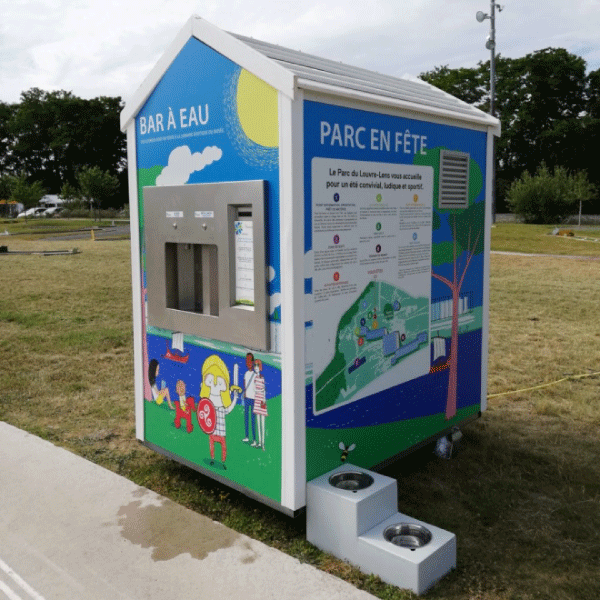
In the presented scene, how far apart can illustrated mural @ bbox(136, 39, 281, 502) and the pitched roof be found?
0.06 m

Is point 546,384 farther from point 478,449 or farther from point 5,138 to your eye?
point 5,138

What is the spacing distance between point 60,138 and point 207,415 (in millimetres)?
69432

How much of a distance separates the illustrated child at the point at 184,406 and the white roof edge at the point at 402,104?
1.83 meters

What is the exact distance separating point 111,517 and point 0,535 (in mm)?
554

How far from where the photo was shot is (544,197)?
3628cm

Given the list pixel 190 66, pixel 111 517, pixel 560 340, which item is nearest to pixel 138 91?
pixel 190 66

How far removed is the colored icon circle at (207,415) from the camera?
3791mm

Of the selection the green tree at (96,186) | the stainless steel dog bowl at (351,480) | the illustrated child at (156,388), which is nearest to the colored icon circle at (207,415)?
the illustrated child at (156,388)

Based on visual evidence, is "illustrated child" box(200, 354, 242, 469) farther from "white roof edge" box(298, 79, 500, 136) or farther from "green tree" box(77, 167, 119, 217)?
"green tree" box(77, 167, 119, 217)

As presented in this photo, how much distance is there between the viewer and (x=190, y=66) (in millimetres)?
3596

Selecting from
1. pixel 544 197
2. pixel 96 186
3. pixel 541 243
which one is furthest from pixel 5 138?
pixel 541 243

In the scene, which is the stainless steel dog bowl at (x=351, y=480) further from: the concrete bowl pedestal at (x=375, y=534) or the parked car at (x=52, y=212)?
the parked car at (x=52, y=212)

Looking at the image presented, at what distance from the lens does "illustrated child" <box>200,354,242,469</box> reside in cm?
368

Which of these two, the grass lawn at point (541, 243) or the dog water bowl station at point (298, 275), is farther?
the grass lawn at point (541, 243)
